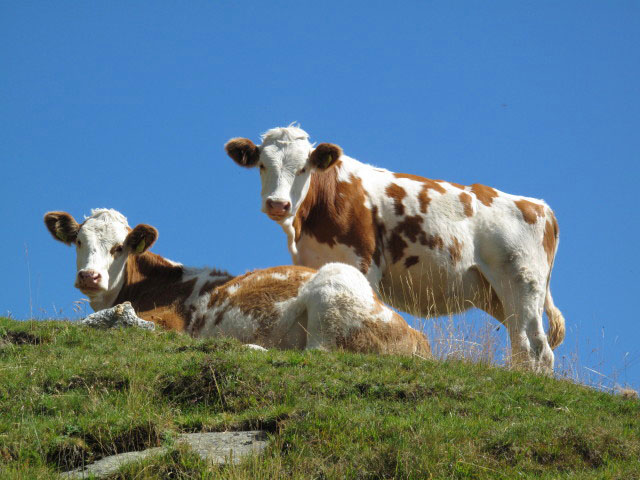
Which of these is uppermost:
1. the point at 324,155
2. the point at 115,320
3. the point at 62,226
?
the point at 324,155

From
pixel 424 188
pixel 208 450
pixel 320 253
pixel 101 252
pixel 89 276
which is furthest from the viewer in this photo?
pixel 424 188

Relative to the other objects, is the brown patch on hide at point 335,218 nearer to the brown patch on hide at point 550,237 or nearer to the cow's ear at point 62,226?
the cow's ear at point 62,226

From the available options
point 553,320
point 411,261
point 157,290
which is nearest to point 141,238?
point 157,290

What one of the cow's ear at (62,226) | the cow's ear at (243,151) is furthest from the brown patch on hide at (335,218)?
the cow's ear at (62,226)

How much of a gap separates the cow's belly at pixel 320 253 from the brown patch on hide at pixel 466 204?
7.59 feet

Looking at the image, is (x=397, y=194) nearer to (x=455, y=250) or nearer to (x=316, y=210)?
(x=455, y=250)

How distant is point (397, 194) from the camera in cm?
1405

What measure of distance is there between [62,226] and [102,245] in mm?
783

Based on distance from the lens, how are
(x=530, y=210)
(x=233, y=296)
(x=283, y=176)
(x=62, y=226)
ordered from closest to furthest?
(x=233, y=296), (x=62, y=226), (x=283, y=176), (x=530, y=210)

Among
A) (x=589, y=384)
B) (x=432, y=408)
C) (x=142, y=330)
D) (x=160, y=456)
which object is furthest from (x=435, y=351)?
(x=160, y=456)

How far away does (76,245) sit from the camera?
1241 centimetres

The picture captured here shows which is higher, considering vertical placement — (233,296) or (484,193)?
(484,193)

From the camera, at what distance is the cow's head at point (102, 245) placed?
39.1 ft

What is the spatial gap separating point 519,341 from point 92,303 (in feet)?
21.4
